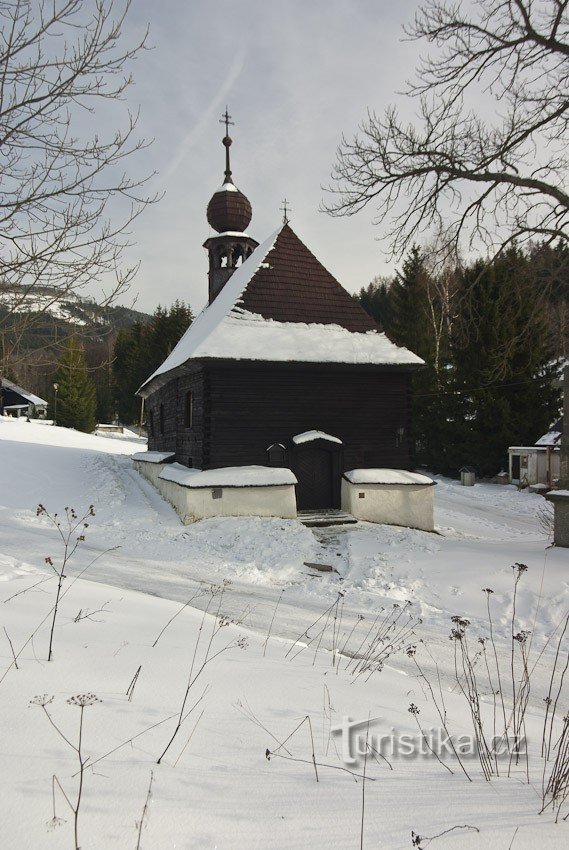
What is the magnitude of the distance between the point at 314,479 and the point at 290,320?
4.66 m

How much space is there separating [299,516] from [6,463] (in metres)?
11.2

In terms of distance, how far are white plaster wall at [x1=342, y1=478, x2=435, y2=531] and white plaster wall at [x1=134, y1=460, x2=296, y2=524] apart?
1825 mm

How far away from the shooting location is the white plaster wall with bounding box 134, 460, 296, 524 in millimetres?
12688

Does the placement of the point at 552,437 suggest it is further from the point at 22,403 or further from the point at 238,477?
the point at 22,403

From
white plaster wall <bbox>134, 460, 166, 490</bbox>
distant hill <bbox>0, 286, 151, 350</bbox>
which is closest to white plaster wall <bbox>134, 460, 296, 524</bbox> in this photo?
white plaster wall <bbox>134, 460, 166, 490</bbox>

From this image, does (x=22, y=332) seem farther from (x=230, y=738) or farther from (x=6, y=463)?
(x=6, y=463)

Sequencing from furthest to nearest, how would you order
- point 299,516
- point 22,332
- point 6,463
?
1. point 6,463
2. point 299,516
3. point 22,332

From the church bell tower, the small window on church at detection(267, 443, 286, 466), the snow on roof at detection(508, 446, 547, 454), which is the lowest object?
the snow on roof at detection(508, 446, 547, 454)

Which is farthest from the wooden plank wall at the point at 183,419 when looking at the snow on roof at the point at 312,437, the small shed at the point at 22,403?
the small shed at the point at 22,403

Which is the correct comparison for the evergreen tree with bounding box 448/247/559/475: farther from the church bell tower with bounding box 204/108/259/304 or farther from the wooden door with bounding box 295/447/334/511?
the wooden door with bounding box 295/447/334/511

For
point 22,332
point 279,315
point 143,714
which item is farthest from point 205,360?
point 143,714

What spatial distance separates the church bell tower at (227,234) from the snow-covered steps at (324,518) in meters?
9.99

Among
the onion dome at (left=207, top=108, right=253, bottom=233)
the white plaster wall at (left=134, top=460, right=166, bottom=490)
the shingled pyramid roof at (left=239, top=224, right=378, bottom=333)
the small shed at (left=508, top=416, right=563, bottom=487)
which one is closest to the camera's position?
the shingled pyramid roof at (left=239, top=224, right=378, bottom=333)

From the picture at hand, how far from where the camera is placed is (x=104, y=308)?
174 inches
